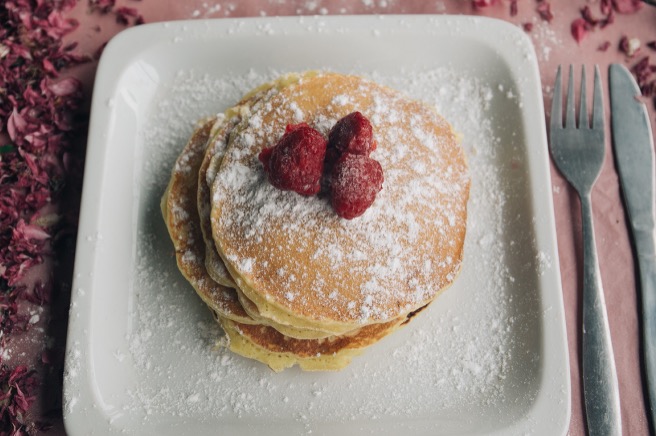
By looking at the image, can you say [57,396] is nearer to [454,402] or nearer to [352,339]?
[352,339]

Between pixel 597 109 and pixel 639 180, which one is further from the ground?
pixel 597 109

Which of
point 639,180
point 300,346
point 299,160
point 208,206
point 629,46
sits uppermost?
point 299,160

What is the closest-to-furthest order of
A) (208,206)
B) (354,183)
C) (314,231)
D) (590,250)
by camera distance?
(354,183) → (314,231) → (208,206) → (590,250)

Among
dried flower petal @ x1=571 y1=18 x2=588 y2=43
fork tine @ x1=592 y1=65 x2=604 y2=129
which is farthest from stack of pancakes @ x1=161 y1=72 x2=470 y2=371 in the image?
dried flower petal @ x1=571 y1=18 x2=588 y2=43

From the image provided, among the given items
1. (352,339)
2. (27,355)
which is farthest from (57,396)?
(352,339)

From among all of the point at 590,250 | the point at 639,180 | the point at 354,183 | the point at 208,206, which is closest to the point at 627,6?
the point at 639,180

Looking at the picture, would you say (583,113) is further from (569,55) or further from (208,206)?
(208,206)

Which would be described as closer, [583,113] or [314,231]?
[314,231]
